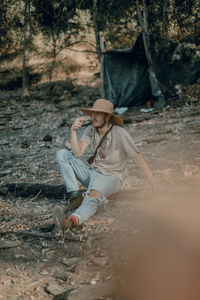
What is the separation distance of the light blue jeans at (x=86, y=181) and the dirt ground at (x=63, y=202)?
16 centimetres

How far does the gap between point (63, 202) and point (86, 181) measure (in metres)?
0.52

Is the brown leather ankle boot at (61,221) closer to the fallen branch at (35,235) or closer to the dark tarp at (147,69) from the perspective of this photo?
the fallen branch at (35,235)

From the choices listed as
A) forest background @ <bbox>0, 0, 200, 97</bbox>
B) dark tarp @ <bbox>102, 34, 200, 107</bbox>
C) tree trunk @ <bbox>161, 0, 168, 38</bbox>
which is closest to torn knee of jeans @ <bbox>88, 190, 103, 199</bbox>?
dark tarp @ <bbox>102, 34, 200, 107</bbox>

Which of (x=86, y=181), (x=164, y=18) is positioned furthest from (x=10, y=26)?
(x=86, y=181)

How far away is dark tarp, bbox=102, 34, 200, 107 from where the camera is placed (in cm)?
1091

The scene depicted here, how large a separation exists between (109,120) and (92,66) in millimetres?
12944

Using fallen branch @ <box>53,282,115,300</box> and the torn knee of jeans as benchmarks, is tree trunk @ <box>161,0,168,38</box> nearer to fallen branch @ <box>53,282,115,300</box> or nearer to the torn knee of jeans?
the torn knee of jeans

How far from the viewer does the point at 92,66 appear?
16328 millimetres

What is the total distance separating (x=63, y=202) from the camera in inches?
170

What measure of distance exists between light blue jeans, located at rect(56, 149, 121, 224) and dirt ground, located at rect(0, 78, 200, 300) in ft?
0.54

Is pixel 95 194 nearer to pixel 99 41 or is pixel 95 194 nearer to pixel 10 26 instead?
pixel 99 41

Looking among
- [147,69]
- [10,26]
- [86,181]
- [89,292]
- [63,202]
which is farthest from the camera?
[10,26]

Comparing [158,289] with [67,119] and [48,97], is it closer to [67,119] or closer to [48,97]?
[67,119]

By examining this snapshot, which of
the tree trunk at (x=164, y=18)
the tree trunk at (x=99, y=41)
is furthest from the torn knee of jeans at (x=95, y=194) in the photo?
the tree trunk at (x=164, y=18)
